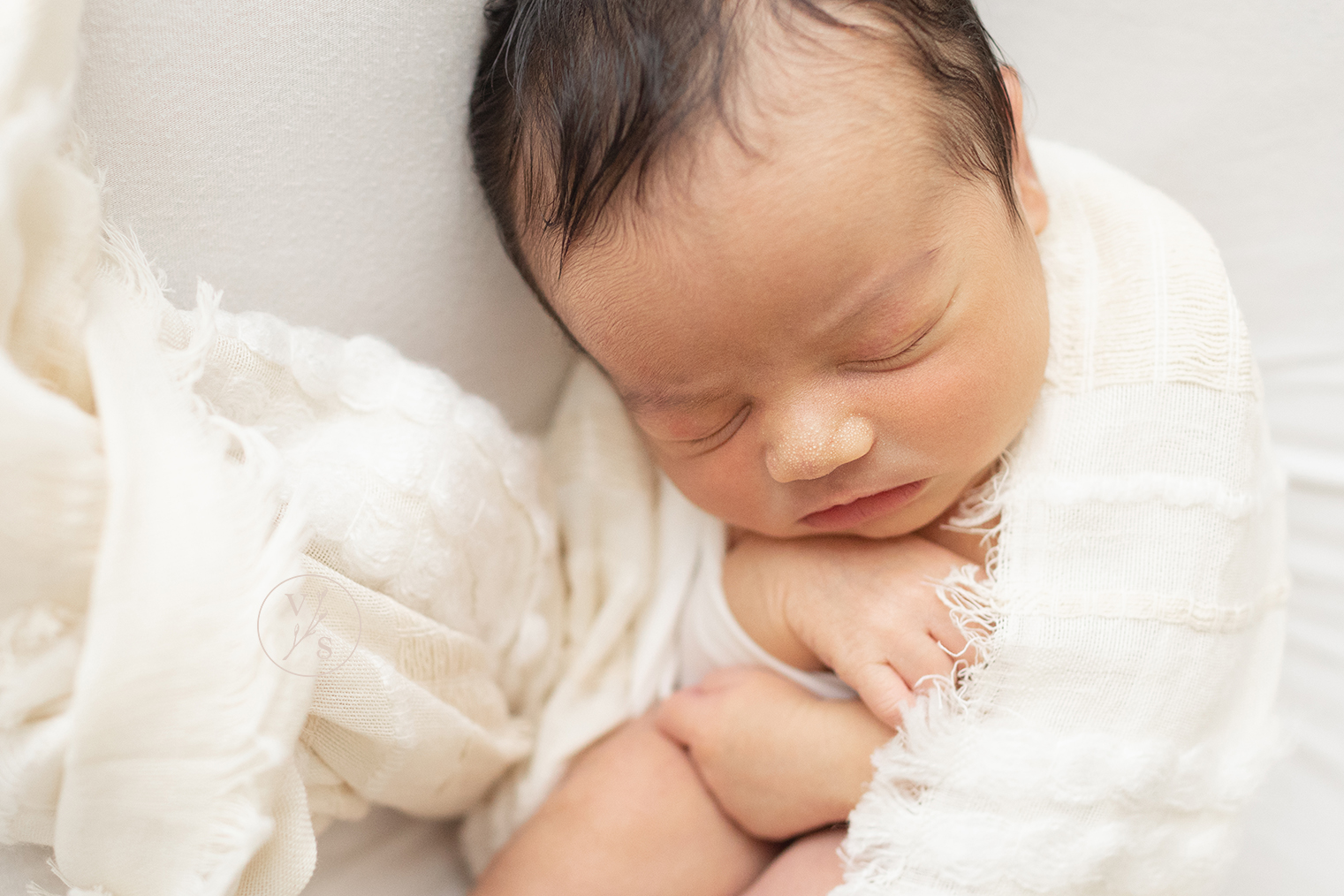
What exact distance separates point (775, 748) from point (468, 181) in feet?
2.14

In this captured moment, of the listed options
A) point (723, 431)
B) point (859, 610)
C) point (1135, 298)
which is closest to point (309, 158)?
point (723, 431)

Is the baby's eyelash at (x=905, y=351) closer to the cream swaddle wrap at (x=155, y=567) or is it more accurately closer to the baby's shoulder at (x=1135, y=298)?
the baby's shoulder at (x=1135, y=298)

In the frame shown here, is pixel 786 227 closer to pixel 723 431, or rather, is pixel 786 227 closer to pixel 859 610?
pixel 723 431

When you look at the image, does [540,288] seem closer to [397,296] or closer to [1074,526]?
[397,296]

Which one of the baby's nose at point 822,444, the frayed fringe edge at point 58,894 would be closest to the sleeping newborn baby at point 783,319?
the baby's nose at point 822,444

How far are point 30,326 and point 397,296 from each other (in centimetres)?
35

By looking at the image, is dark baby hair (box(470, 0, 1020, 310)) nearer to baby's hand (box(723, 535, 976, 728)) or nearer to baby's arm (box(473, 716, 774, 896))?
baby's hand (box(723, 535, 976, 728))

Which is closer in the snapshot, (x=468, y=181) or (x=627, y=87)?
(x=627, y=87)

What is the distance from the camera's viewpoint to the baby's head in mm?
709

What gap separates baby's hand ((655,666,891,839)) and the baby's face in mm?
210

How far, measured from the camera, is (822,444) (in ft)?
2.54

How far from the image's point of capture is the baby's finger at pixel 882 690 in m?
0.88

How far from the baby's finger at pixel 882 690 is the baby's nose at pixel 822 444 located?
0.76 feet

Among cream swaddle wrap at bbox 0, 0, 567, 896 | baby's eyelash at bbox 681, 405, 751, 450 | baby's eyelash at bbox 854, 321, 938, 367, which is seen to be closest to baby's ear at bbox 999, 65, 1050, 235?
baby's eyelash at bbox 854, 321, 938, 367
